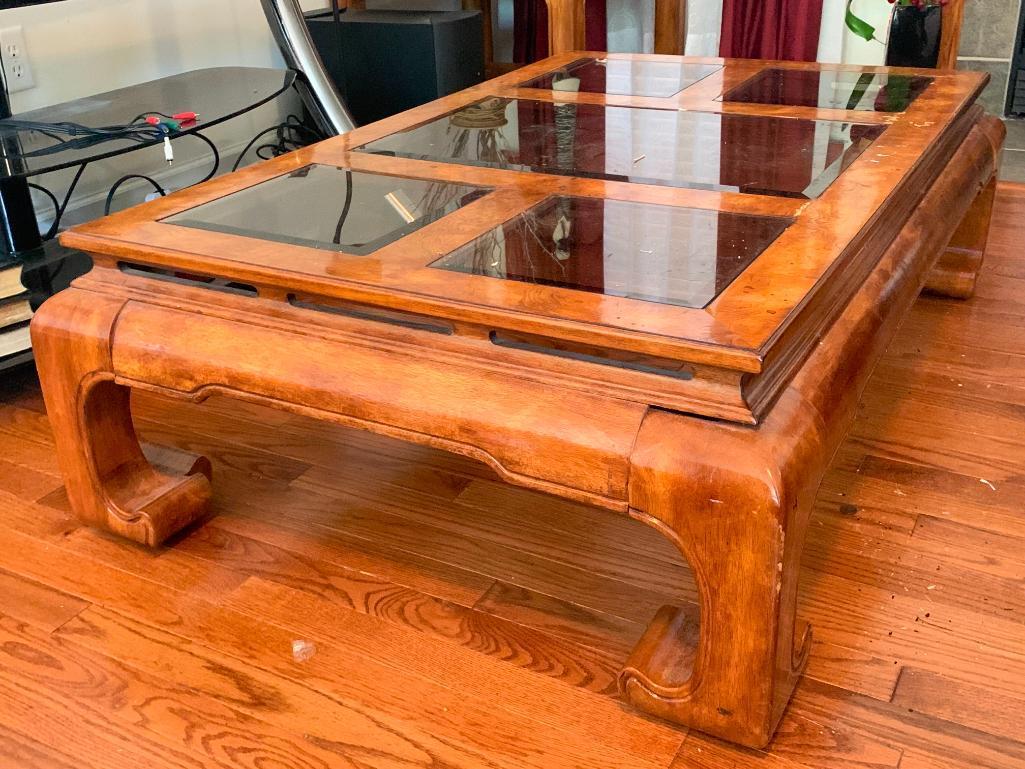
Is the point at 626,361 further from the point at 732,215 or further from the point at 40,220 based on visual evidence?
the point at 40,220

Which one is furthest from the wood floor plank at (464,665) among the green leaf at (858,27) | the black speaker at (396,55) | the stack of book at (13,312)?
the green leaf at (858,27)

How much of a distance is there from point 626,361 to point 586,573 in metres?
0.36

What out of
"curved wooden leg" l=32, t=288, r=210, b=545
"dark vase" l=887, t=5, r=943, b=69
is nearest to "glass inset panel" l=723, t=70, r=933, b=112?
"dark vase" l=887, t=5, r=943, b=69

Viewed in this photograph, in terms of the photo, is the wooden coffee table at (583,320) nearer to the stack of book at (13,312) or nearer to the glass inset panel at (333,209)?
the glass inset panel at (333,209)

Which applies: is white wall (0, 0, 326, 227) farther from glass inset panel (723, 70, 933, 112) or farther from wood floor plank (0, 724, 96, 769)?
wood floor plank (0, 724, 96, 769)

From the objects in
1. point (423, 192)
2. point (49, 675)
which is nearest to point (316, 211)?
point (423, 192)

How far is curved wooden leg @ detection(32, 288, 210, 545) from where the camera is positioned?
40.8 inches

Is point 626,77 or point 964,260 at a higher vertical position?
point 626,77

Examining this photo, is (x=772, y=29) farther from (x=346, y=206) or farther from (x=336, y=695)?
(x=336, y=695)

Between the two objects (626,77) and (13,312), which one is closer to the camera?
(13,312)

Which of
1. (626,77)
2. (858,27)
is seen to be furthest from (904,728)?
(858,27)

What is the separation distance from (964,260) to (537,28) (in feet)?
5.14

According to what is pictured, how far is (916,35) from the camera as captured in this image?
7.27 ft

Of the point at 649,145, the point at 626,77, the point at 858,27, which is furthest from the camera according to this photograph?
the point at 858,27
